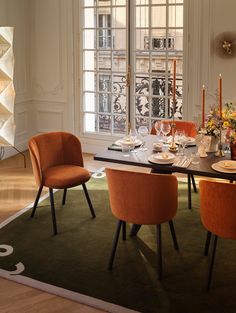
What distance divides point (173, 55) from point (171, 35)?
0.23m

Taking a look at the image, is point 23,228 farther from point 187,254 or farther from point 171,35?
point 171,35

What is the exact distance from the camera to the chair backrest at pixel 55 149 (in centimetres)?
457

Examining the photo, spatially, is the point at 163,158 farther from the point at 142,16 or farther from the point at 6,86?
the point at 142,16

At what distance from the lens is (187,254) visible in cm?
399

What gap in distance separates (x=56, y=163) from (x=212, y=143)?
1443 mm

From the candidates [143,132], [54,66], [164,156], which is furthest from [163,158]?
[54,66]

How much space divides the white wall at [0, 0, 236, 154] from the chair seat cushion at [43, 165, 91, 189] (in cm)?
217

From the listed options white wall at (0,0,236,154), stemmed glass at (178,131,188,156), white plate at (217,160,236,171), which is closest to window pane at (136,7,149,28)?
white wall at (0,0,236,154)

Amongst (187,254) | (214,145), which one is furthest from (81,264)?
(214,145)

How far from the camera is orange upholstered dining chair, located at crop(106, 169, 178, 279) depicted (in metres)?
3.50

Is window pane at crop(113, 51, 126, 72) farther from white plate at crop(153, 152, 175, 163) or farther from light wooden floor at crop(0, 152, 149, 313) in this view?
white plate at crop(153, 152, 175, 163)

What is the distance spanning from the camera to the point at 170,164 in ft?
12.6

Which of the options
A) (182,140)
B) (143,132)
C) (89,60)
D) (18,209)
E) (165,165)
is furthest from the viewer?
(89,60)

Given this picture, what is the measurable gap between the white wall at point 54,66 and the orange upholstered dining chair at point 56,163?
2.02 m
